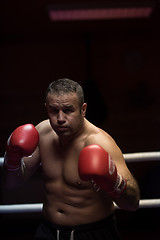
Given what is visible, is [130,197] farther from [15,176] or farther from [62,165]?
[15,176]

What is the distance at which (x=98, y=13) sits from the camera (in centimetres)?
309

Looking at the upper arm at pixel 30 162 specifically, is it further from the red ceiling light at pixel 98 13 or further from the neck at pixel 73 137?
the red ceiling light at pixel 98 13

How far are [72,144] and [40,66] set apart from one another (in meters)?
3.34

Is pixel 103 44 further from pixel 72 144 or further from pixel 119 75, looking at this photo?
pixel 72 144

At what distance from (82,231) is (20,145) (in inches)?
16.6

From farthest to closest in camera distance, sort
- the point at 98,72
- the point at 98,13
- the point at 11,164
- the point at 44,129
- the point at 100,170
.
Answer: the point at 98,72 < the point at 98,13 < the point at 44,129 < the point at 11,164 < the point at 100,170

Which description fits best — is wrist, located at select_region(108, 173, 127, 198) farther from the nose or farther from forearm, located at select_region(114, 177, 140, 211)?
the nose

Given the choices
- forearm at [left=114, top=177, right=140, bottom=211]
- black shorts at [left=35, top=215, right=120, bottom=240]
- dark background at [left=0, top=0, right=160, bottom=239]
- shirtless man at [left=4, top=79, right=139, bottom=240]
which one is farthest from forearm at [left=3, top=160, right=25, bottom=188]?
Result: dark background at [left=0, top=0, right=160, bottom=239]

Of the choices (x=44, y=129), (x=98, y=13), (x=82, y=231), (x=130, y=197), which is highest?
(x=98, y=13)

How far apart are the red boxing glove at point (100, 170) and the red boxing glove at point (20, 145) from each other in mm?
244

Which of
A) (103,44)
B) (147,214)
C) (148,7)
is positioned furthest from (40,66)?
(147,214)

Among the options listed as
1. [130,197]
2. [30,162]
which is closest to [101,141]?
[130,197]

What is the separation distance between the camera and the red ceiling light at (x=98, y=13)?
2.93 m

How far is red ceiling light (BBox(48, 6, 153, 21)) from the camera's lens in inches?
115
